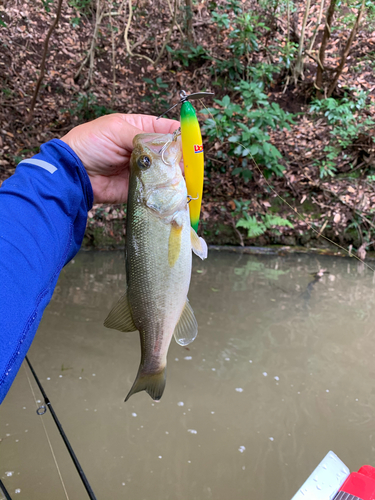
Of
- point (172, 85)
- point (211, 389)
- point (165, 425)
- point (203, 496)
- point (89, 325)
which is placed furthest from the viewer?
point (172, 85)

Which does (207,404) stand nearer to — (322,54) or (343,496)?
(343,496)

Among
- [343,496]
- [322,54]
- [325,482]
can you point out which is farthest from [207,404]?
[322,54]

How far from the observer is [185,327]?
5.04 feet

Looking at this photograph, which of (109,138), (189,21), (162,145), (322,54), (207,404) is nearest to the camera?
(162,145)

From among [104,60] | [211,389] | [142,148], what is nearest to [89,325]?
[211,389]

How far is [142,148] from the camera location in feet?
4.70

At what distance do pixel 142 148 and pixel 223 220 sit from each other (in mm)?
5397

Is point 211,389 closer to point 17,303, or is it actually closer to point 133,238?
point 133,238

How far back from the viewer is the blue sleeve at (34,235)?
1130 mm

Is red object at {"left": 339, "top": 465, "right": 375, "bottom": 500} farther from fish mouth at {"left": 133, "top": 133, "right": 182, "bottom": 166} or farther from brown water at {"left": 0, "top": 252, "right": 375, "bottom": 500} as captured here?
fish mouth at {"left": 133, "top": 133, "right": 182, "bottom": 166}

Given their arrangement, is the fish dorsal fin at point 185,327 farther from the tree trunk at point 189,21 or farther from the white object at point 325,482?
the tree trunk at point 189,21

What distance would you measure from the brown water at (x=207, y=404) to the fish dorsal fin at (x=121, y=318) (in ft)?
4.62

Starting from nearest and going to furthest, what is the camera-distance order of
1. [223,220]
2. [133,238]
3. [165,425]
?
[133,238] → [165,425] → [223,220]

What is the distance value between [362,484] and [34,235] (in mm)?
1681
